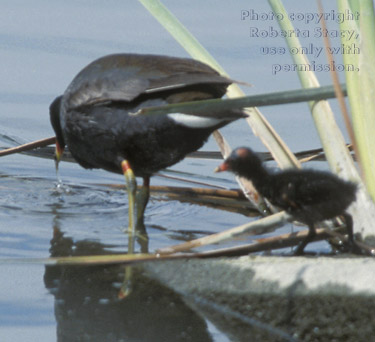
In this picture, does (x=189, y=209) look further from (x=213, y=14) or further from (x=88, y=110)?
(x=213, y=14)

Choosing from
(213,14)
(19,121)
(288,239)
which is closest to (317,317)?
(288,239)

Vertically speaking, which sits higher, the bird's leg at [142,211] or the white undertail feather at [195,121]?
the white undertail feather at [195,121]

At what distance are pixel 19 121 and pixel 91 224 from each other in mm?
1583

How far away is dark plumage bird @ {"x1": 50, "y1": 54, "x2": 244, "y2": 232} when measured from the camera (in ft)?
11.9

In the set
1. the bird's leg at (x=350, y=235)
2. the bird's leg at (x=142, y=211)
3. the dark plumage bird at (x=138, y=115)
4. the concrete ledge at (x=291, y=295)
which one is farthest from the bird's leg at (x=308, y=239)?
the bird's leg at (x=142, y=211)

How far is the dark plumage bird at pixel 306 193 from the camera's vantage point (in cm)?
327

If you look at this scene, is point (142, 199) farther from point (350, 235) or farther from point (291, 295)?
point (291, 295)

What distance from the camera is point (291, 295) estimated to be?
2.77 metres

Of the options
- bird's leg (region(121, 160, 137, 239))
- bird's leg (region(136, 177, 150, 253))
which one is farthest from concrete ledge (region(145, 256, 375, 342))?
bird's leg (region(121, 160, 137, 239))

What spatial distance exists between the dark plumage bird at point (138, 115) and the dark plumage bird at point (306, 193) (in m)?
0.27

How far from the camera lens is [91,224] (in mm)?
3988

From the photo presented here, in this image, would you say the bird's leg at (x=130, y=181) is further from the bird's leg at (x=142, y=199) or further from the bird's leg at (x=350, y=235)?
the bird's leg at (x=350, y=235)

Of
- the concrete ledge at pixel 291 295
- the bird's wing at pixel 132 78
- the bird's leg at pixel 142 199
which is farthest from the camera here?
the bird's leg at pixel 142 199

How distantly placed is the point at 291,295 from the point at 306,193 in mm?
695
